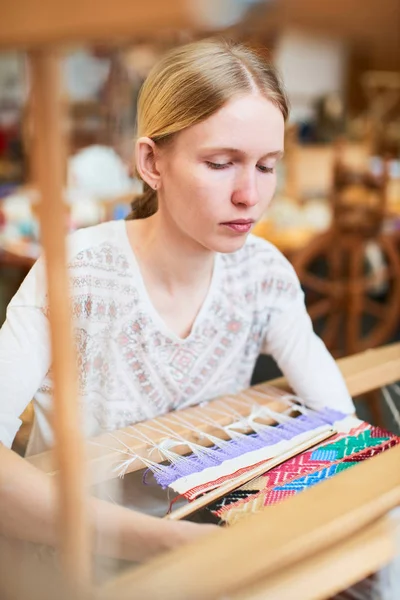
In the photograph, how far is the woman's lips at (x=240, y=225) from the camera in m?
0.87

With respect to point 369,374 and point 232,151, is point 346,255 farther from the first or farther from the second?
point 232,151

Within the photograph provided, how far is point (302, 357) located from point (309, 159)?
366cm

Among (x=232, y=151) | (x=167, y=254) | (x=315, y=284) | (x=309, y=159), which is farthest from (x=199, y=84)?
(x=309, y=159)

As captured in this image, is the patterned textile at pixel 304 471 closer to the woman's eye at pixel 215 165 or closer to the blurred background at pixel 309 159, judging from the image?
the blurred background at pixel 309 159

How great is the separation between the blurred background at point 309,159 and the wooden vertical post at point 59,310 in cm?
3

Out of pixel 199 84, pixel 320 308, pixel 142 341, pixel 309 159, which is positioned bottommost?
pixel 320 308

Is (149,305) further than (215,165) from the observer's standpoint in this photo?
Yes

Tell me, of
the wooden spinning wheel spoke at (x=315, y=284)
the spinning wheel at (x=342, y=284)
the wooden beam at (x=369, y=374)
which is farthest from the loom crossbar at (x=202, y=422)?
the wooden spinning wheel spoke at (x=315, y=284)

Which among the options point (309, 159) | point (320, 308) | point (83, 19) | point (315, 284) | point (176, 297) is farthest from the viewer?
point (309, 159)

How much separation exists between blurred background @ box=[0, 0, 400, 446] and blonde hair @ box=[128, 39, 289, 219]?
0.06 m

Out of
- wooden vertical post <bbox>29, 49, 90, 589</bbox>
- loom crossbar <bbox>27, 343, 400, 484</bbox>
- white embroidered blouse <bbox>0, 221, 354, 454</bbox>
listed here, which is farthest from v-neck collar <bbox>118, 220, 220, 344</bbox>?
wooden vertical post <bbox>29, 49, 90, 589</bbox>

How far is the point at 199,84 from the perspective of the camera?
2.87 feet

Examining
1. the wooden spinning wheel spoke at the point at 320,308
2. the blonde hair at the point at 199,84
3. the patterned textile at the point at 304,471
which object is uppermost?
the blonde hair at the point at 199,84

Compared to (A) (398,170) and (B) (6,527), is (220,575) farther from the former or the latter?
(A) (398,170)
